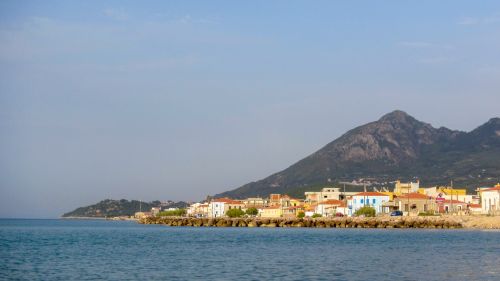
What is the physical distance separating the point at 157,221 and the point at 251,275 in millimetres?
144201

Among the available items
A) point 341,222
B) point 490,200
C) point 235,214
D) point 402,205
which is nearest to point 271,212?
point 235,214

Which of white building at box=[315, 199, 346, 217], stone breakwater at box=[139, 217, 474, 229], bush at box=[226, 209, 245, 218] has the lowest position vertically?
stone breakwater at box=[139, 217, 474, 229]

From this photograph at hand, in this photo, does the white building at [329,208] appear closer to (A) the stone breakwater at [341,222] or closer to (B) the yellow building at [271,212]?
(B) the yellow building at [271,212]

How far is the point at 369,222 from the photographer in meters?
126

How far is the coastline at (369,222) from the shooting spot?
113812mm

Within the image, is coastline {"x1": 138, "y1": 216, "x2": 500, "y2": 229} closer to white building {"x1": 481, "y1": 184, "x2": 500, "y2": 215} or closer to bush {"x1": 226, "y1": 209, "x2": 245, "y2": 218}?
white building {"x1": 481, "y1": 184, "x2": 500, "y2": 215}

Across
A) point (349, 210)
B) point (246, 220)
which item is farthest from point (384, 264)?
point (349, 210)

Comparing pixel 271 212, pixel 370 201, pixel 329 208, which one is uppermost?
pixel 370 201

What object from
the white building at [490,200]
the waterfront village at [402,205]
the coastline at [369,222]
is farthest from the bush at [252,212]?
the white building at [490,200]

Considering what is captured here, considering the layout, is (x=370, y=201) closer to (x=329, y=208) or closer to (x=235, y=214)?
(x=329, y=208)

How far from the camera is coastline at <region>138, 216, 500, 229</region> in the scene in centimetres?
11381

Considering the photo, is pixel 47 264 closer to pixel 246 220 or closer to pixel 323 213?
pixel 246 220

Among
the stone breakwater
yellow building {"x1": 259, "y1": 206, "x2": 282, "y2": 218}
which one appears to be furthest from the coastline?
yellow building {"x1": 259, "y1": 206, "x2": 282, "y2": 218}

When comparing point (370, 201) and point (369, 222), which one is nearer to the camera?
point (369, 222)
